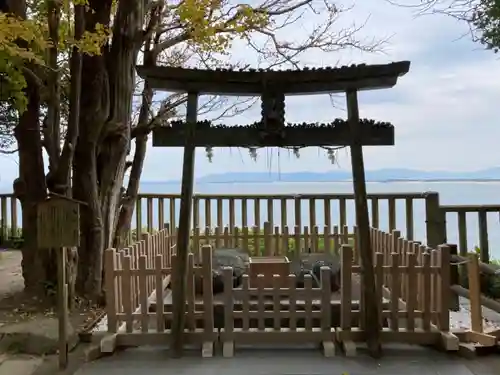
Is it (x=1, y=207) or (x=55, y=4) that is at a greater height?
(x=55, y=4)

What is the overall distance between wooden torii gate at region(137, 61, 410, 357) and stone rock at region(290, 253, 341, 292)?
79 centimetres

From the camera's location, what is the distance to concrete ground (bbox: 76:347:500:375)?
9.74 ft

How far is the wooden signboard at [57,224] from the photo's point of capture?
322 cm

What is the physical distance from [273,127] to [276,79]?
33cm

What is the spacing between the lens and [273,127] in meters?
3.49

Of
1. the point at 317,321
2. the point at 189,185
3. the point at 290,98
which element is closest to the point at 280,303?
the point at 317,321

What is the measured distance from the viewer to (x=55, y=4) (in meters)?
3.66

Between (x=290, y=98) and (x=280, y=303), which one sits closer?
(x=280, y=303)

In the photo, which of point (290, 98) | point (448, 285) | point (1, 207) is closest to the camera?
point (448, 285)

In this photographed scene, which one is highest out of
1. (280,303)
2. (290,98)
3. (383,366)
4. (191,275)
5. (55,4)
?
(55,4)

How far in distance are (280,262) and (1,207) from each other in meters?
5.68

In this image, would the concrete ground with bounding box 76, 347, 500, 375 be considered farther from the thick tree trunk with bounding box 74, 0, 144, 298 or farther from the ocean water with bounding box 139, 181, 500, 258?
the ocean water with bounding box 139, 181, 500, 258

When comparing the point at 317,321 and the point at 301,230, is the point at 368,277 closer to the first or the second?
the point at 317,321

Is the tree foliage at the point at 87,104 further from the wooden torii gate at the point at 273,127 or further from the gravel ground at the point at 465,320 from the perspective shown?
the gravel ground at the point at 465,320
